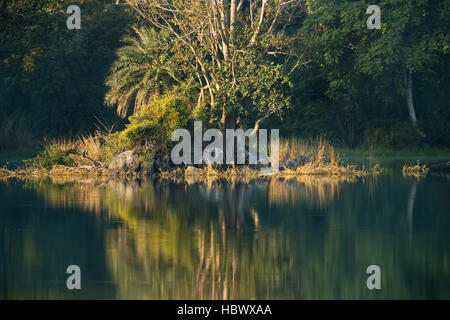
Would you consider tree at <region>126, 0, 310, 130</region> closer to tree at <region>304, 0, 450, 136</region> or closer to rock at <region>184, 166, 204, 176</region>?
rock at <region>184, 166, 204, 176</region>

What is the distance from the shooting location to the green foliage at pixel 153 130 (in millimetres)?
32281

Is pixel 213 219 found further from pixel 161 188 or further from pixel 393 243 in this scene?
pixel 161 188

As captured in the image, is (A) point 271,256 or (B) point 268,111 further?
(B) point 268,111

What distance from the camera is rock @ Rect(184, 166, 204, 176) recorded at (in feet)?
105

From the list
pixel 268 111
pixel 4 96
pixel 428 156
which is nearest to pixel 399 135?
pixel 428 156

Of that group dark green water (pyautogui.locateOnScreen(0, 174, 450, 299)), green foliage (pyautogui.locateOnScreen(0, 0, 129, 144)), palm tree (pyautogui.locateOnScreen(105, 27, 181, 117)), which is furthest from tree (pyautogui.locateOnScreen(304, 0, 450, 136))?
dark green water (pyautogui.locateOnScreen(0, 174, 450, 299))

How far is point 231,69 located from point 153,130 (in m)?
3.95

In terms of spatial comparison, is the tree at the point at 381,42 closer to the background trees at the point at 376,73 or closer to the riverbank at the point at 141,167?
the background trees at the point at 376,73

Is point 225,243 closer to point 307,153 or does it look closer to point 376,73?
point 307,153

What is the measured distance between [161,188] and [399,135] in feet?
69.8

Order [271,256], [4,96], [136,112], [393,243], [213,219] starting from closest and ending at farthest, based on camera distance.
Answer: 1. [271,256]
2. [393,243]
3. [213,219]
4. [136,112]
5. [4,96]

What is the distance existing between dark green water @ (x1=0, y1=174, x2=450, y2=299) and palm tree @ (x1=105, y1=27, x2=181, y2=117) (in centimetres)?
1099

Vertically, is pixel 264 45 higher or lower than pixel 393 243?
higher
